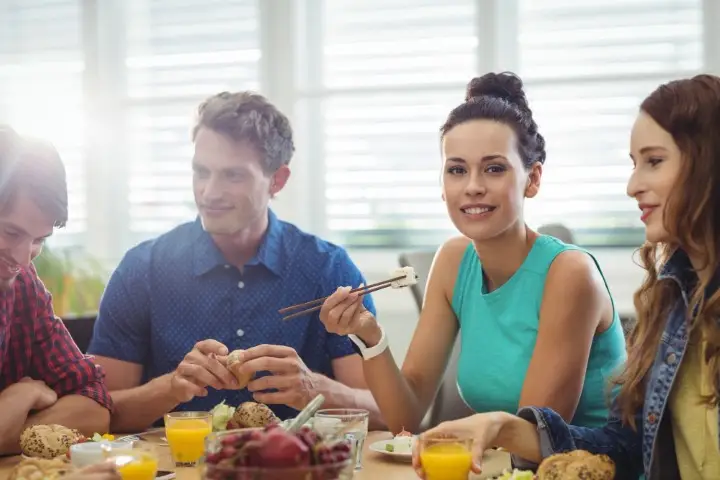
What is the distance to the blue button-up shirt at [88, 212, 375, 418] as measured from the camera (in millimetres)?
2652

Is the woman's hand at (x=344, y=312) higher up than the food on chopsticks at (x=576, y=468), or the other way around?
the woman's hand at (x=344, y=312)

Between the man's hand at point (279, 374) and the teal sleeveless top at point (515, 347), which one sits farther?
the teal sleeveless top at point (515, 347)

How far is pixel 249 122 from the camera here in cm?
270

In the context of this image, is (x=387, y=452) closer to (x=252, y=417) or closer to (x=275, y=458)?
(x=252, y=417)

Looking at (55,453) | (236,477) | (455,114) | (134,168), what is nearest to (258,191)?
(455,114)

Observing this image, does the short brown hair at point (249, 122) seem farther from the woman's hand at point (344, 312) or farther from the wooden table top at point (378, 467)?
the wooden table top at point (378, 467)

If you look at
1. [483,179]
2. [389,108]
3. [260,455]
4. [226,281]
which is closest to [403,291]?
[389,108]

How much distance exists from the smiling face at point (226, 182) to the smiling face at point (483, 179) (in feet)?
2.18

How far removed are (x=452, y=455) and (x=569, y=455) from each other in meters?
0.18

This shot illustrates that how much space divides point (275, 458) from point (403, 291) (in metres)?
3.57

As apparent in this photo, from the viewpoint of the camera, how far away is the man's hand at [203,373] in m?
2.07

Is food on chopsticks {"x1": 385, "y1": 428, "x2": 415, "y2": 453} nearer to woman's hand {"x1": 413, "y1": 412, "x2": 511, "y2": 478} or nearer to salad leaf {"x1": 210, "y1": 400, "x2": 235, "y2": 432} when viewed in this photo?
woman's hand {"x1": 413, "y1": 412, "x2": 511, "y2": 478}

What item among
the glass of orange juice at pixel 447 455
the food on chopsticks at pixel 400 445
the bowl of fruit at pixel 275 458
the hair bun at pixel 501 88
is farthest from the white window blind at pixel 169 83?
the bowl of fruit at pixel 275 458

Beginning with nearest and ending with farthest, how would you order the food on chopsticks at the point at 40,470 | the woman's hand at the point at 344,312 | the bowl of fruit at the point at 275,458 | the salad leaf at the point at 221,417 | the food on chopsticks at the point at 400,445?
1. the bowl of fruit at the point at 275,458
2. the food on chopsticks at the point at 40,470
3. the food on chopsticks at the point at 400,445
4. the salad leaf at the point at 221,417
5. the woman's hand at the point at 344,312
